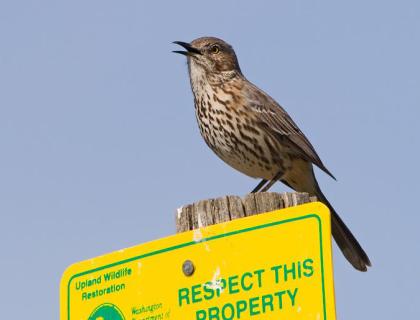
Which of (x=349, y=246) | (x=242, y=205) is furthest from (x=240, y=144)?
(x=242, y=205)

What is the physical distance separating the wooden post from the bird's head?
3.83 metres

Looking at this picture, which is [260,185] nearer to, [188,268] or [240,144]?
[240,144]

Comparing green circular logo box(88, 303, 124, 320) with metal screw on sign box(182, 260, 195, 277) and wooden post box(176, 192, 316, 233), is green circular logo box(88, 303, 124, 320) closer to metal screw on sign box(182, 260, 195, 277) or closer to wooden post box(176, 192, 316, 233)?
metal screw on sign box(182, 260, 195, 277)

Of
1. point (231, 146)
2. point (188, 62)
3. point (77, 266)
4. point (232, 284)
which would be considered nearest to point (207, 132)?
point (231, 146)

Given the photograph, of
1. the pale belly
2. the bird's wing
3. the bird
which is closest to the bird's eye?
the bird

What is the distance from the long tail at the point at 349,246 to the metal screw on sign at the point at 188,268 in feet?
8.19

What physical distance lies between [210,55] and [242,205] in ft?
13.7

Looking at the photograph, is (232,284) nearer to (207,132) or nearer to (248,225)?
(248,225)

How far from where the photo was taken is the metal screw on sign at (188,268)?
12.2 feet

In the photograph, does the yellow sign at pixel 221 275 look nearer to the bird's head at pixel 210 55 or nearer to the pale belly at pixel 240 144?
the pale belly at pixel 240 144

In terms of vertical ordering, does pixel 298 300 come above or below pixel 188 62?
below

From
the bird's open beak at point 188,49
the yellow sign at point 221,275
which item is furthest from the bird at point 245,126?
the yellow sign at point 221,275

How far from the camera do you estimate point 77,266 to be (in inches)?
162

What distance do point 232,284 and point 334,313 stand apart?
1.79 feet
